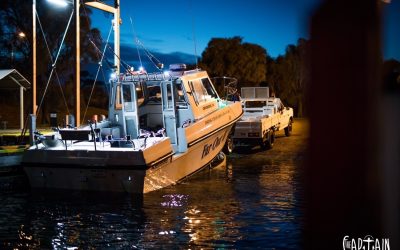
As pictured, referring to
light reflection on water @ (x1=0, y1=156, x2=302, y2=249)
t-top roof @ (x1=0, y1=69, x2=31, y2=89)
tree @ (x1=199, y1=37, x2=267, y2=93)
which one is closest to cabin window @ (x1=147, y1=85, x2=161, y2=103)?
light reflection on water @ (x1=0, y1=156, x2=302, y2=249)

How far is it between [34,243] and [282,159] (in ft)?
35.4

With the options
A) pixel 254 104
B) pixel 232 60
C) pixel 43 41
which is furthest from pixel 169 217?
pixel 232 60

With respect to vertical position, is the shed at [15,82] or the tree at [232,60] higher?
the tree at [232,60]

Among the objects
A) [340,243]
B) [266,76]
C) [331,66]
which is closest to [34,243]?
[340,243]

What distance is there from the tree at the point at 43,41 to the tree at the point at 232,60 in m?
10.9

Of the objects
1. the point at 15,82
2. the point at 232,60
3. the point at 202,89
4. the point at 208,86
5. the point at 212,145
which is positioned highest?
the point at 232,60

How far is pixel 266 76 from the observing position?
45.5m

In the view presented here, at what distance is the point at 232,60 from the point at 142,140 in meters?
29.7

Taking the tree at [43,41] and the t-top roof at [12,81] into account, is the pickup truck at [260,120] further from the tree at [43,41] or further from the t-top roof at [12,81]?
the tree at [43,41]

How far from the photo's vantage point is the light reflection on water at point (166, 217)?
7.50m

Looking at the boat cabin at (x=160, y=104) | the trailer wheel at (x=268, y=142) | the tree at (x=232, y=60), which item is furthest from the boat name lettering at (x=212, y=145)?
the tree at (x=232, y=60)

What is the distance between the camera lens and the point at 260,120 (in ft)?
59.2

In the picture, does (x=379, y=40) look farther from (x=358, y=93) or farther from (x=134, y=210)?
(x=134, y=210)

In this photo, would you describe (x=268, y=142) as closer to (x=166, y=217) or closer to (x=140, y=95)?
(x=140, y=95)
